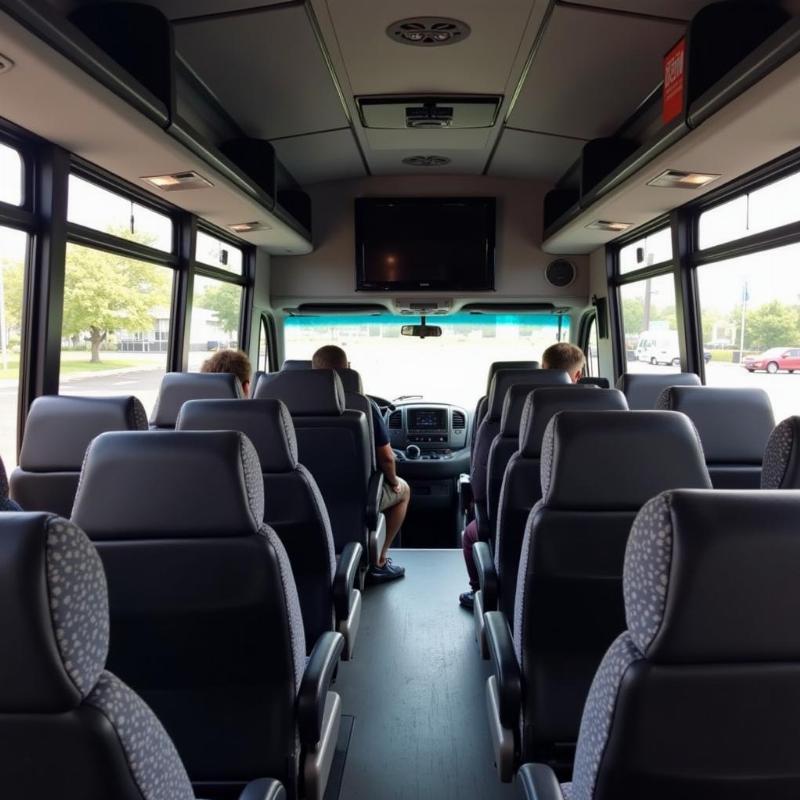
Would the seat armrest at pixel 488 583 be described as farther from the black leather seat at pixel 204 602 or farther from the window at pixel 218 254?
the window at pixel 218 254

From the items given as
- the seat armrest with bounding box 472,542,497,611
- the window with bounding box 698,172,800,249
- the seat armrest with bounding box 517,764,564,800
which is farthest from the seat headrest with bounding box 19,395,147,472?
the window with bounding box 698,172,800,249

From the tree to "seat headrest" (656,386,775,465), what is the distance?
289 cm

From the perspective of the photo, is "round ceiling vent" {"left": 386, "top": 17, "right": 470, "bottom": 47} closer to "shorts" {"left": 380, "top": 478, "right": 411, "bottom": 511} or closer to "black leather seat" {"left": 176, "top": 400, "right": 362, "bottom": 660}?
"black leather seat" {"left": 176, "top": 400, "right": 362, "bottom": 660}

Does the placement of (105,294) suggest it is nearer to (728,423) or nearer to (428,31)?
(428,31)

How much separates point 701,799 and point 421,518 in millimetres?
5385

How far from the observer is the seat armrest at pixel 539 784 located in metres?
1.30

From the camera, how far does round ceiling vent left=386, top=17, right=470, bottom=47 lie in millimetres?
3547

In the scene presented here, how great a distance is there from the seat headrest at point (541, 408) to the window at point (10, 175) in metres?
2.43

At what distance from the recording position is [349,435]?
355cm

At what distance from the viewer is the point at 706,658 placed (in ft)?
3.25

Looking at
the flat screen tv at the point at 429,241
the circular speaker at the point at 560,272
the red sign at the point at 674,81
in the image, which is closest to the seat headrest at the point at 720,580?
the red sign at the point at 674,81

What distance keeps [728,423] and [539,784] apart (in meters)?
1.98

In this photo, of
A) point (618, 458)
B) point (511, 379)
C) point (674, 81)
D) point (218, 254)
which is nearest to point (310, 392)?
point (511, 379)

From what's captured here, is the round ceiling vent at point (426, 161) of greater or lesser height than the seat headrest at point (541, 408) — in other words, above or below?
above
